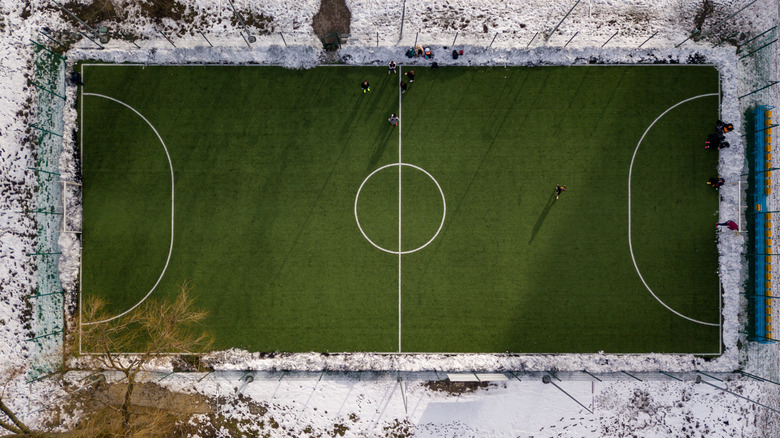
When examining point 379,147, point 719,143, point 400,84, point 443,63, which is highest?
point 443,63

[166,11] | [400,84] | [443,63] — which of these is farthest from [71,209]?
[443,63]

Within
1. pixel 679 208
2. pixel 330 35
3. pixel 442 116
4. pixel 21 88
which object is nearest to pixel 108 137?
pixel 21 88

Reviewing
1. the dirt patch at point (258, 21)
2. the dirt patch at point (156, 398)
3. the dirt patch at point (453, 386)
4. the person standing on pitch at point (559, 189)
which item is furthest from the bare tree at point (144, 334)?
the person standing on pitch at point (559, 189)

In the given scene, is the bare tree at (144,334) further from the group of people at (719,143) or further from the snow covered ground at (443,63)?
the group of people at (719,143)

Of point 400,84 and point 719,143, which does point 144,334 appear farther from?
point 719,143

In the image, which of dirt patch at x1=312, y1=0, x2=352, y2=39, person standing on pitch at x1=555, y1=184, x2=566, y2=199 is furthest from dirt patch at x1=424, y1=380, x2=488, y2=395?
dirt patch at x1=312, y1=0, x2=352, y2=39

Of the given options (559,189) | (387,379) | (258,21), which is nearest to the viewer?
(559,189)

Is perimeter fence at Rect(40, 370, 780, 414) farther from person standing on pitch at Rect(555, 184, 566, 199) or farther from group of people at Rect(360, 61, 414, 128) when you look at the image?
group of people at Rect(360, 61, 414, 128)
